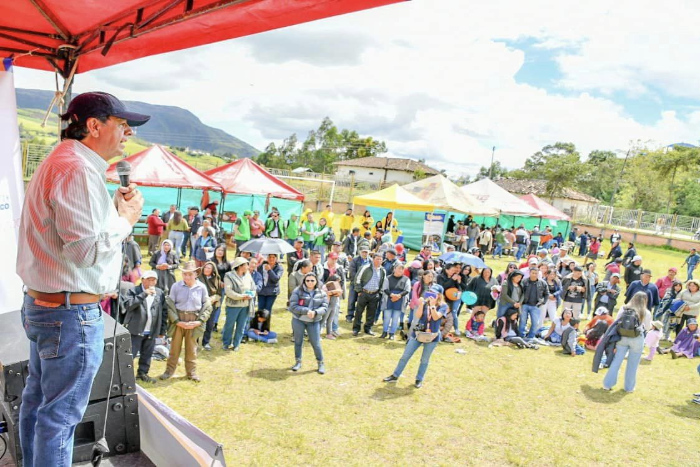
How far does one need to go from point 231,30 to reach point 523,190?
62.7 metres

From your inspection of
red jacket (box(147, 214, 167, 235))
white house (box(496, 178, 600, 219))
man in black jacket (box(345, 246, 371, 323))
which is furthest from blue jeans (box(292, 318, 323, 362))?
white house (box(496, 178, 600, 219))

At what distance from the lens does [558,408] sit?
725 cm

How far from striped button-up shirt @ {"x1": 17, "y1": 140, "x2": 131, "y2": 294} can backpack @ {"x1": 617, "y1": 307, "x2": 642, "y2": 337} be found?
8278mm

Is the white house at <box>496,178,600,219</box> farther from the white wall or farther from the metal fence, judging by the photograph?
the white wall

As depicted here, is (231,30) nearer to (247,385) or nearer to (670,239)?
(247,385)

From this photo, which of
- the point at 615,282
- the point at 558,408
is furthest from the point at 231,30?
the point at 615,282

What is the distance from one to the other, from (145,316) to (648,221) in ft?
141

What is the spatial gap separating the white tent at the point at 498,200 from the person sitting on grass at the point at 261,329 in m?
17.7

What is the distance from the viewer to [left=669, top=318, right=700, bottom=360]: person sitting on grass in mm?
10352

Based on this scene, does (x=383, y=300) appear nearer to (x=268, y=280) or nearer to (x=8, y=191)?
(x=268, y=280)

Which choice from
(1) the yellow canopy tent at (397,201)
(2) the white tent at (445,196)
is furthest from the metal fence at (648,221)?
(1) the yellow canopy tent at (397,201)

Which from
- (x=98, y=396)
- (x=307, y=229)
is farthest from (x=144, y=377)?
(x=307, y=229)

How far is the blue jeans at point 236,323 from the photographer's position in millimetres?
7931

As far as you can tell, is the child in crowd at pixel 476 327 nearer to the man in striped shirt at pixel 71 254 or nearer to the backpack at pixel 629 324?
the backpack at pixel 629 324
